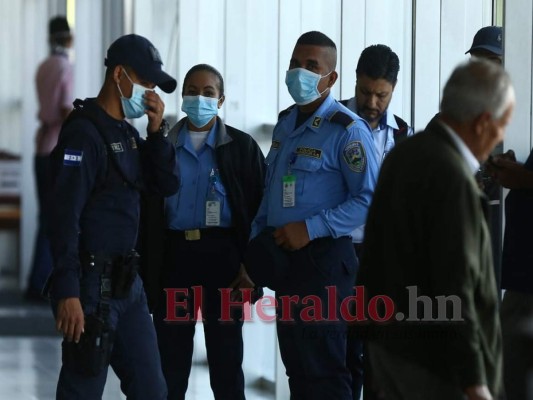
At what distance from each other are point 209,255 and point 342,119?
868 millimetres

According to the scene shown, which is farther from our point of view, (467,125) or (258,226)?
(258,226)

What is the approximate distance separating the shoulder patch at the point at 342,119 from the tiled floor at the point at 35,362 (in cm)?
217

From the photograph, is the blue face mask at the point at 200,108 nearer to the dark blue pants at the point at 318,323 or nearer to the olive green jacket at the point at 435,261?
the dark blue pants at the point at 318,323

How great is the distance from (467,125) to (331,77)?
6.55 ft

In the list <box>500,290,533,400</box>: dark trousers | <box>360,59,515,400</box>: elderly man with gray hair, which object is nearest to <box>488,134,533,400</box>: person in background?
<box>500,290,533,400</box>: dark trousers

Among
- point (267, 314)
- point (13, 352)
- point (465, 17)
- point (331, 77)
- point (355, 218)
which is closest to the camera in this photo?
point (355, 218)

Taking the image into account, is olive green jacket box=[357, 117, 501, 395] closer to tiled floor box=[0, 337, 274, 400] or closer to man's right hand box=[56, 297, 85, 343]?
man's right hand box=[56, 297, 85, 343]

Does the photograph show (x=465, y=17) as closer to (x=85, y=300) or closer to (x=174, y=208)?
(x=174, y=208)

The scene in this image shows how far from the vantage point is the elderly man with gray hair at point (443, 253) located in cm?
295

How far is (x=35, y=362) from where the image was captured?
7.73 meters

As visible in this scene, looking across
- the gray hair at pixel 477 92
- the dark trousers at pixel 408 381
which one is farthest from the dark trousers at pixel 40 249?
the gray hair at pixel 477 92

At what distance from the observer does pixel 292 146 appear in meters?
4.83

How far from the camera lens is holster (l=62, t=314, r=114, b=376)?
4113mm

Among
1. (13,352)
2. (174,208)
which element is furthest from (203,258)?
(13,352)
